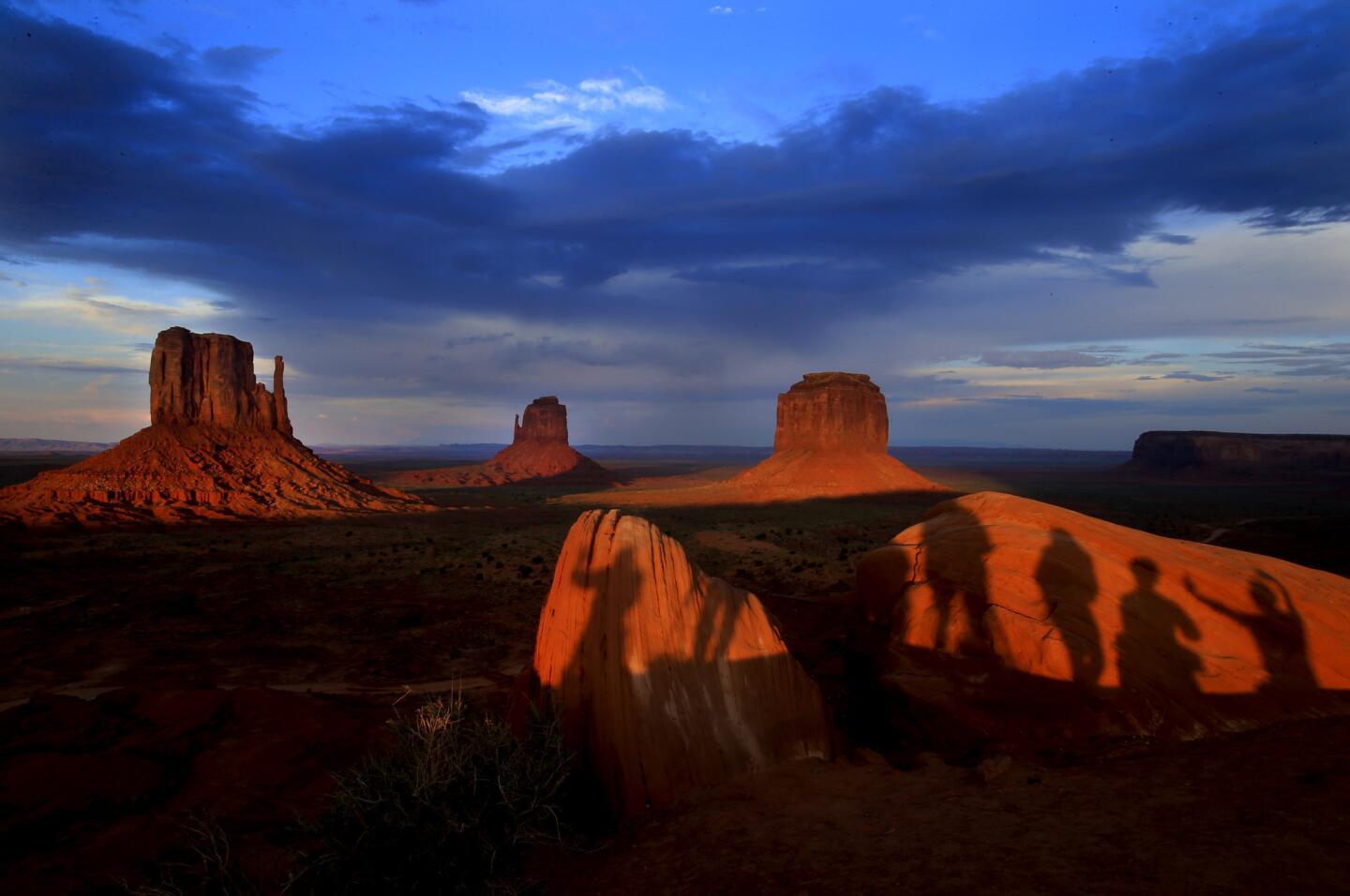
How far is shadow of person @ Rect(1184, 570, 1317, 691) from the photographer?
8625 millimetres

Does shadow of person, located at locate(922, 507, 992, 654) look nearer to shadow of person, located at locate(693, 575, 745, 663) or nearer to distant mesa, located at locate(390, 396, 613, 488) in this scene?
shadow of person, located at locate(693, 575, 745, 663)

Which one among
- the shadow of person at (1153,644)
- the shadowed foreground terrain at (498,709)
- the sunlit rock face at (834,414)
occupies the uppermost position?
the sunlit rock face at (834,414)

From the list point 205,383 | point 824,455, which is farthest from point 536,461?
point 205,383

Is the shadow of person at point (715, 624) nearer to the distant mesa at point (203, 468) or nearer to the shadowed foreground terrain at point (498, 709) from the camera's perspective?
the shadowed foreground terrain at point (498, 709)

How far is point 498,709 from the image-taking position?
37.1 feet

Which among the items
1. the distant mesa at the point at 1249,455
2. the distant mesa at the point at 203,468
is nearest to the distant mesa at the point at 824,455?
the distant mesa at the point at 203,468

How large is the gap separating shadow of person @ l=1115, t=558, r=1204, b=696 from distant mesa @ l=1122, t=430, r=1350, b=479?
376 feet

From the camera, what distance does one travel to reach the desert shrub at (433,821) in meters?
5.47

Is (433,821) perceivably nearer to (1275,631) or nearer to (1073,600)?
(1073,600)

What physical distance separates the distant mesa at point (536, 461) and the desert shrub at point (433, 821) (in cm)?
9301

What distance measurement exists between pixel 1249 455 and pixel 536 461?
109081 mm

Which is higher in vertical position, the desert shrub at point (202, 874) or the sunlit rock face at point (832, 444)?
the sunlit rock face at point (832, 444)

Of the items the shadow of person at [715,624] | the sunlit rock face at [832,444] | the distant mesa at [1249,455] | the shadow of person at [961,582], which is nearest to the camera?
the shadow of person at [715,624]

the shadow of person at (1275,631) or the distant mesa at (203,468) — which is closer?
the shadow of person at (1275,631)
